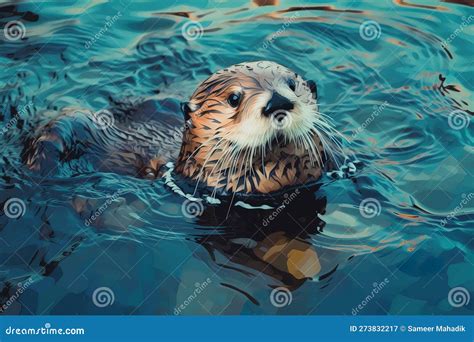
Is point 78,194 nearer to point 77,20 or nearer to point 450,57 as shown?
point 77,20

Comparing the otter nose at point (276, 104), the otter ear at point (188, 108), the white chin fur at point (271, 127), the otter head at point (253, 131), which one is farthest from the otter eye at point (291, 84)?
the otter ear at point (188, 108)

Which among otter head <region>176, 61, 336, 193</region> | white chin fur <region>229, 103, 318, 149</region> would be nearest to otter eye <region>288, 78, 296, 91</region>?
otter head <region>176, 61, 336, 193</region>

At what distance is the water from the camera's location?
4.99 meters

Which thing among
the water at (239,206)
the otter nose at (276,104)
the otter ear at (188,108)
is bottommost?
the water at (239,206)

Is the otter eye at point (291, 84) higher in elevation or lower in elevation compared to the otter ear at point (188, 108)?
higher

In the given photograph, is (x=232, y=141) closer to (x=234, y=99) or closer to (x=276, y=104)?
(x=234, y=99)

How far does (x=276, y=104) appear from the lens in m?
5.02

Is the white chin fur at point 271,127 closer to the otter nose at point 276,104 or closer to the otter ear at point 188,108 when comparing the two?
the otter nose at point 276,104

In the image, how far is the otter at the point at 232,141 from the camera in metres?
5.16

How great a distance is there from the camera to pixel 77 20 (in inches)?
298

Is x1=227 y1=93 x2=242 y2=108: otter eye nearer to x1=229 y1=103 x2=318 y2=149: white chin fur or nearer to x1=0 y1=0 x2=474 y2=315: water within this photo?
x1=229 y1=103 x2=318 y2=149: white chin fur

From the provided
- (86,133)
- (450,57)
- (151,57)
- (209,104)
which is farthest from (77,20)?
(450,57)

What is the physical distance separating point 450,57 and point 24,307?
4.01 metres

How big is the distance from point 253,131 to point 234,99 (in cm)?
25
